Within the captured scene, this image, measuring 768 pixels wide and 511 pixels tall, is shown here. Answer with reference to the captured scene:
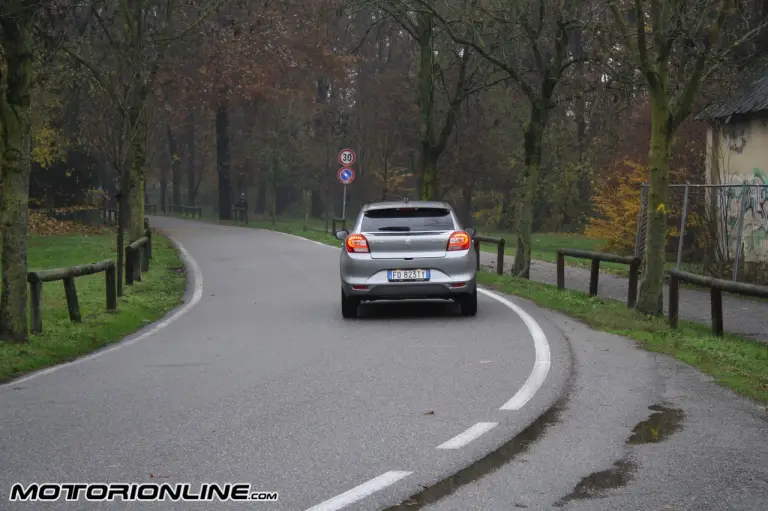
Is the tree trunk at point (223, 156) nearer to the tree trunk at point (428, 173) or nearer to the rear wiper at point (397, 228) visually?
the tree trunk at point (428, 173)

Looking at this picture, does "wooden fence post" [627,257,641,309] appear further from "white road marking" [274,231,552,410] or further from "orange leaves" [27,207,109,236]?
"orange leaves" [27,207,109,236]

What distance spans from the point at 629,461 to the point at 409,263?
853cm

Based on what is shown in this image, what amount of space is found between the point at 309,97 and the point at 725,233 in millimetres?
40223

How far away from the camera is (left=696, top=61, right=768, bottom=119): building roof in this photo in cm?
2394

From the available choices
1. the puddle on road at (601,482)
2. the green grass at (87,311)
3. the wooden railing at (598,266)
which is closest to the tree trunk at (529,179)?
the wooden railing at (598,266)

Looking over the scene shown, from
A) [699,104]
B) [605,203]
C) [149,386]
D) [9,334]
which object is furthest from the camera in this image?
[605,203]

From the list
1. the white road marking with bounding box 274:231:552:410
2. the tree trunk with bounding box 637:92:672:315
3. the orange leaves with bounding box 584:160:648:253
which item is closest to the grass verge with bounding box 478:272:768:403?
the tree trunk with bounding box 637:92:672:315

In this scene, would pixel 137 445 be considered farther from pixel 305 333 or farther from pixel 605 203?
pixel 605 203

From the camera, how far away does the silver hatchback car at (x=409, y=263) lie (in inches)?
586

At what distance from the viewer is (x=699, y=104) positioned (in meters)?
32.5

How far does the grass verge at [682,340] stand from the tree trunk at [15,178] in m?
7.18

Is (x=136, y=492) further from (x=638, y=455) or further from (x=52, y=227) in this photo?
(x=52, y=227)

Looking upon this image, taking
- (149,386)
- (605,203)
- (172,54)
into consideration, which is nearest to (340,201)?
(172,54)

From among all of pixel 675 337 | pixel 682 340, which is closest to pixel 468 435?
pixel 682 340
